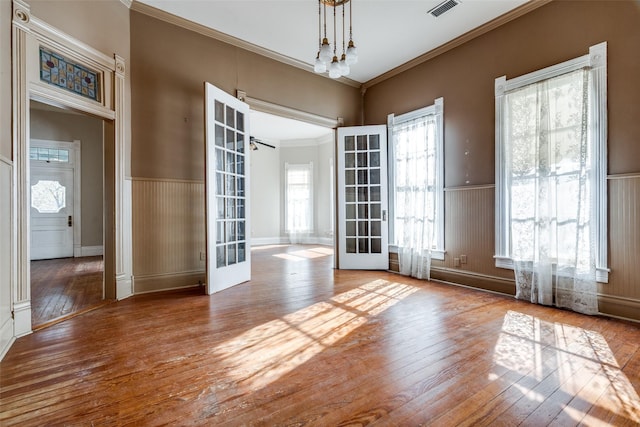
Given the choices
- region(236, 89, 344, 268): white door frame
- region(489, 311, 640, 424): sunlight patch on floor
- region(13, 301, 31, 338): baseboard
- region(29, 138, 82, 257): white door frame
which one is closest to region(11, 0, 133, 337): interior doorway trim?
region(13, 301, 31, 338): baseboard

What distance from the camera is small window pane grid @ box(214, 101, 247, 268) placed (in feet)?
13.2

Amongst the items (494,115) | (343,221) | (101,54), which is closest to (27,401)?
(101,54)

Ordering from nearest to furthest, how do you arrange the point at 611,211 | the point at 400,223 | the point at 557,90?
the point at 611,211
the point at 557,90
the point at 400,223

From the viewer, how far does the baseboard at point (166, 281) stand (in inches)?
150

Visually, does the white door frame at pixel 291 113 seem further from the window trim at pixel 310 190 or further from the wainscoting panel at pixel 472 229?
the window trim at pixel 310 190

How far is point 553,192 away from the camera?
3348 mm

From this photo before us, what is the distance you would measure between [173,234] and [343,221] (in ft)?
8.95

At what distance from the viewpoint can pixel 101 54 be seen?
3.39 meters

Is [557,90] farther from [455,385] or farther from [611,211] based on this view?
[455,385]

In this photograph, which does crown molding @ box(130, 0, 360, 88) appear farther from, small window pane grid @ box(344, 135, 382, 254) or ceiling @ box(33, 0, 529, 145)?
small window pane grid @ box(344, 135, 382, 254)

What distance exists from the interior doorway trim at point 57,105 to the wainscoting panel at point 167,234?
12 cm

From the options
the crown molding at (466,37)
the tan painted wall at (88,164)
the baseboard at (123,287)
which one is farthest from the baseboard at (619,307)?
the tan painted wall at (88,164)

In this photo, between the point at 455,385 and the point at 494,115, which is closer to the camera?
the point at 455,385

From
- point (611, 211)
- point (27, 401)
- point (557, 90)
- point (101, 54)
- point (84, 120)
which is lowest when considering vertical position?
point (27, 401)
